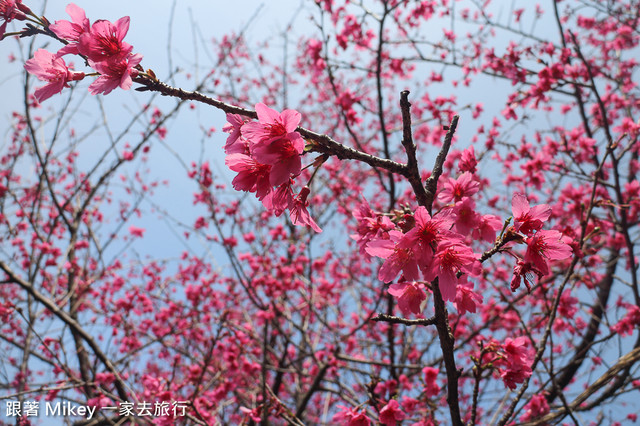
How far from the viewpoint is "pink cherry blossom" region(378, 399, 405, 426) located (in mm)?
1929

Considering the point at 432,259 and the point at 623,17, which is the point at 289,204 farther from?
the point at 623,17

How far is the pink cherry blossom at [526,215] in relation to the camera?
1.36 metres

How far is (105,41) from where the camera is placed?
4.06 feet

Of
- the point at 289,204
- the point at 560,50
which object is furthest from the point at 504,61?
the point at 289,204

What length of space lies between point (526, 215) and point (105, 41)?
166cm

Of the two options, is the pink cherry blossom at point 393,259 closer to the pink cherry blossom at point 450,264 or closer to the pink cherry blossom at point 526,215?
the pink cherry blossom at point 450,264

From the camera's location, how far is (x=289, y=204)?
1.25 m

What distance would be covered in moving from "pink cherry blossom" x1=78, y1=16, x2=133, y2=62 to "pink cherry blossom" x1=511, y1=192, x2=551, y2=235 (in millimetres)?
1508

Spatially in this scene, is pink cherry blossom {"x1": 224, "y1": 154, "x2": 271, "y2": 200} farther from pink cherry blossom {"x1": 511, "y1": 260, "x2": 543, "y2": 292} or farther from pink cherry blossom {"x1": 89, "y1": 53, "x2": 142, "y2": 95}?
pink cherry blossom {"x1": 511, "y1": 260, "x2": 543, "y2": 292}

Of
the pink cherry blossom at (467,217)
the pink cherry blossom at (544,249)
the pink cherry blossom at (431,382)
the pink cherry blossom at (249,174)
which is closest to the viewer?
the pink cherry blossom at (249,174)

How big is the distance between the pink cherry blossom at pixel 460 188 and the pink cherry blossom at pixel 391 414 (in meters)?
1.15

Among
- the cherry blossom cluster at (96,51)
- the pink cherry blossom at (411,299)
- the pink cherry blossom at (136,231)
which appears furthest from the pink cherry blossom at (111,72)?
the pink cherry blossom at (136,231)

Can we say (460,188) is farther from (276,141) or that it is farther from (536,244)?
(276,141)

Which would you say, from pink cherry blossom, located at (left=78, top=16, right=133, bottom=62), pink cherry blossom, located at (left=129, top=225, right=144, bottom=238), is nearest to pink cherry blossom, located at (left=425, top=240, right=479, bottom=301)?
pink cherry blossom, located at (left=78, top=16, right=133, bottom=62)
